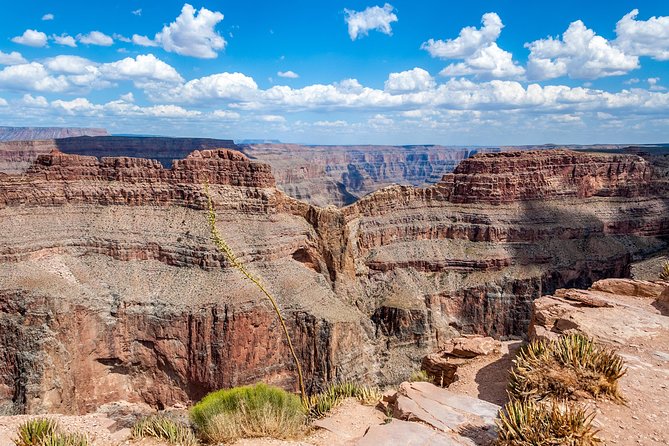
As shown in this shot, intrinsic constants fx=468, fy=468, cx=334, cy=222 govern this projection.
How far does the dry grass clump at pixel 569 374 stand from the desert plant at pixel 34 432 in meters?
14.0

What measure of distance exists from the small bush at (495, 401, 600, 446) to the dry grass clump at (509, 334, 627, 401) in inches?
53.0

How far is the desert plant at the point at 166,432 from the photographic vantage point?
1567 cm

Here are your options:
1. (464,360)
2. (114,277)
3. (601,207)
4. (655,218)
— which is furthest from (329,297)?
(655,218)

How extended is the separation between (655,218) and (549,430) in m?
80.4

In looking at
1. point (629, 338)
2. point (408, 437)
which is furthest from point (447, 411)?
point (629, 338)

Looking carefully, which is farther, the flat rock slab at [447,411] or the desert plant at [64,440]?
the flat rock slab at [447,411]

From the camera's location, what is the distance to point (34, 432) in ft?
46.8

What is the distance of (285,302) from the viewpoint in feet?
150

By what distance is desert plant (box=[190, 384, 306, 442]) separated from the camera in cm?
1533

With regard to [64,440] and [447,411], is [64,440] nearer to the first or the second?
[64,440]

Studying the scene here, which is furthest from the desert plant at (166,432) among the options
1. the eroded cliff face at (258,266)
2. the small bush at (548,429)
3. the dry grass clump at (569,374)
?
the eroded cliff face at (258,266)

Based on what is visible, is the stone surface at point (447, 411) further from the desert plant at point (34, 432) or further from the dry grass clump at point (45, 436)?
the desert plant at point (34, 432)

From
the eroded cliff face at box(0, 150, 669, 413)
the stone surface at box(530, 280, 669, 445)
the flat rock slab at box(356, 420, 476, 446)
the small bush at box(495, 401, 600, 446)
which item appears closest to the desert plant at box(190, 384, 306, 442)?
the flat rock slab at box(356, 420, 476, 446)

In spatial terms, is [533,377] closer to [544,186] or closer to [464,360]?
[464,360]
